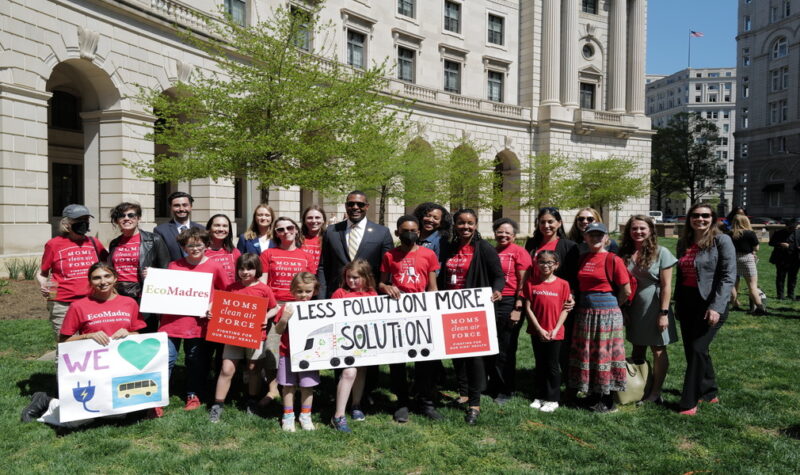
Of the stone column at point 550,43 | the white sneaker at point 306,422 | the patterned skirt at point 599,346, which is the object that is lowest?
the white sneaker at point 306,422

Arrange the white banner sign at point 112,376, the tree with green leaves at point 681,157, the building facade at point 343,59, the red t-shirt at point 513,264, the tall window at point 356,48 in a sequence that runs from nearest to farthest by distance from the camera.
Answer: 1. the white banner sign at point 112,376
2. the red t-shirt at point 513,264
3. the building facade at point 343,59
4. the tall window at point 356,48
5. the tree with green leaves at point 681,157

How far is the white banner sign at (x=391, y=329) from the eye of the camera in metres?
5.46

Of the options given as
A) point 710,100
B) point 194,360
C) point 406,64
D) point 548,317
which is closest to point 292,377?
point 194,360

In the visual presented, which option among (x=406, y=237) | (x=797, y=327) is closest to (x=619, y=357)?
(x=406, y=237)

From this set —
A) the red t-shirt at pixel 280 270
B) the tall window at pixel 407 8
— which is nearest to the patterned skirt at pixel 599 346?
the red t-shirt at pixel 280 270

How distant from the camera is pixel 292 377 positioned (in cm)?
543

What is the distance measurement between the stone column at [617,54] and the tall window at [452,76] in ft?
49.1

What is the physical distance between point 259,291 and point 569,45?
136 feet

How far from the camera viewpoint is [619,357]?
Result: 579 centimetres

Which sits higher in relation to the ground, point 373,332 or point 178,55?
point 178,55

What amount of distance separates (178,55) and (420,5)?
62.6ft

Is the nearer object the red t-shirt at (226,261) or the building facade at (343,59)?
the red t-shirt at (226,261)

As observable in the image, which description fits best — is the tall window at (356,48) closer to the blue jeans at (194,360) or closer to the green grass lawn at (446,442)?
the blue jeans at (194,360)

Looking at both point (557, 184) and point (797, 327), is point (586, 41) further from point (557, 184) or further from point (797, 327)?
point (797, 327)
